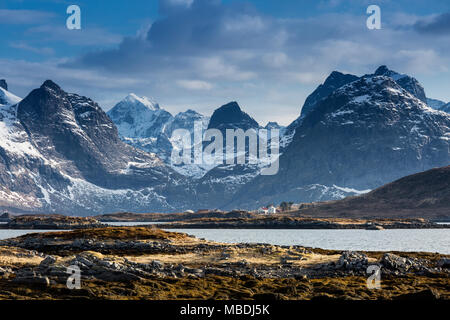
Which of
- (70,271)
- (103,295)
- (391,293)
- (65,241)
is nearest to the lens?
(103,295)

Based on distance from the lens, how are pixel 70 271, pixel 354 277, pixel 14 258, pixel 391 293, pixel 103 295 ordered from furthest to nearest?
pixel 14 258 → pixel 354 277 → pixel 70 271 → pixel 391 293 → pixel 103 295

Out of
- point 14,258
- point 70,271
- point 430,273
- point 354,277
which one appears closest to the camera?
point 70,271

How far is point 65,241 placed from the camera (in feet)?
267

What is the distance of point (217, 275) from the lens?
175 ft

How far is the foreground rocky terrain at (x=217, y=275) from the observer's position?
139 ft

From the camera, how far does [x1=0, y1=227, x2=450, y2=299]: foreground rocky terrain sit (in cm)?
4244

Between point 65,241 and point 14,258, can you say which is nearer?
point 14,258
